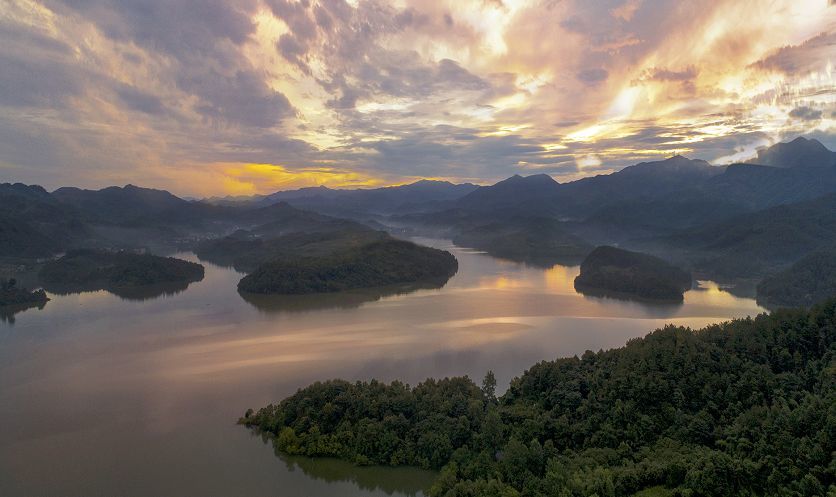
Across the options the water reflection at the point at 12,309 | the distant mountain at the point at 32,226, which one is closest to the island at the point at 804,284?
the water reflection at the point at 12,309

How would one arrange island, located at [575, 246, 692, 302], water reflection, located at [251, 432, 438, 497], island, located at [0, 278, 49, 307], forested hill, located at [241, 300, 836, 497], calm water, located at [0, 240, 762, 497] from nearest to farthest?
forested hill, located at [241, 300, 836, 497] → water reflection, located at [251, 432, 438, 497] → calm water, located at [0, 240, 762, 497] → island, located at [0, 278, 49, 307] → island, located at [575, 246, 692, 302]

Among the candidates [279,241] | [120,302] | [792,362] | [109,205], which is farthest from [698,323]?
[109,205]

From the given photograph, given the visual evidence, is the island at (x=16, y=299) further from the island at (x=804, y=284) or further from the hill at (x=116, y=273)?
the island at (x=804, y=284)

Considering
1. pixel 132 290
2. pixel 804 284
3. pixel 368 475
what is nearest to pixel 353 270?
pixel 132 290

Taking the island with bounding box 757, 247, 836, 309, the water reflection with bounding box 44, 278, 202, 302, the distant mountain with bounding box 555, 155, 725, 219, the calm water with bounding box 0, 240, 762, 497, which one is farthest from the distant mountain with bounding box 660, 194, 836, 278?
the distant mountain with bounding box 555, 155, 725, 219

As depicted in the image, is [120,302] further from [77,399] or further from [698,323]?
[698,323]

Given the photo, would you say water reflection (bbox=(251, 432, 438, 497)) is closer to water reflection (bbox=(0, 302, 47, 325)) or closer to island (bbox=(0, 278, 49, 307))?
water reflection (bbox=(0, 302, 47, 325))

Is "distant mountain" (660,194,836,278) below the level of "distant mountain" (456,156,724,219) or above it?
below
